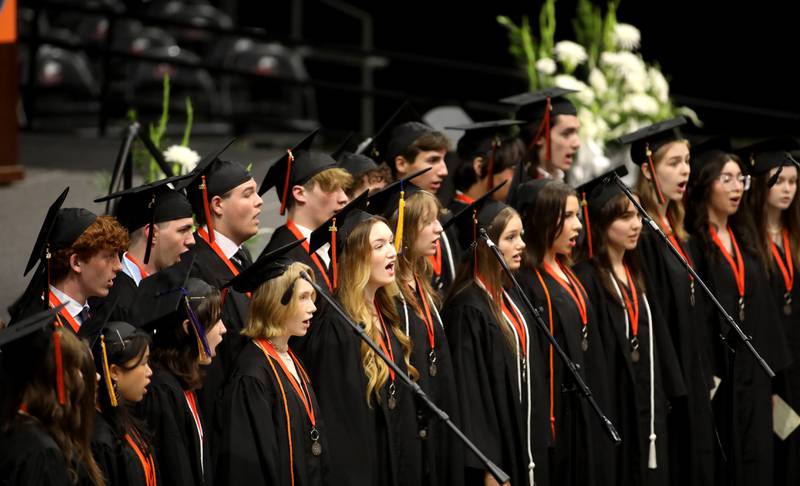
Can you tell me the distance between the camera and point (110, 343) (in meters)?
4.39

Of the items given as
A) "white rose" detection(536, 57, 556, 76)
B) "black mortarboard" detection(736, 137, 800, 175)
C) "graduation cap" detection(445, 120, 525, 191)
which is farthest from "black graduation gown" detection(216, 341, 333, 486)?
"white rose" detection(536, 57, 556, 76)

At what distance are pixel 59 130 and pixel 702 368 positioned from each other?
651 centimetres

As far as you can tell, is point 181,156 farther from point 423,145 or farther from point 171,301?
point 171,301

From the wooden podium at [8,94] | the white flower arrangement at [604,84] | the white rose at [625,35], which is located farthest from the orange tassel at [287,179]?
the white rose at [625,35]

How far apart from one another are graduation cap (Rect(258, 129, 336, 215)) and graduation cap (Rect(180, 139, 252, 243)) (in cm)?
24

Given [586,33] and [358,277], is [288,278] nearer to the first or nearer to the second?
[358,277]

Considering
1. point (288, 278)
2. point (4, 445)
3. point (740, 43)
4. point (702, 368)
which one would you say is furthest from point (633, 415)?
point (740, 43)

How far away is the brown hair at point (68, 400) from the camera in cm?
399

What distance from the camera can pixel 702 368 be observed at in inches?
270

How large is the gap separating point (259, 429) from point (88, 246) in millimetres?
871

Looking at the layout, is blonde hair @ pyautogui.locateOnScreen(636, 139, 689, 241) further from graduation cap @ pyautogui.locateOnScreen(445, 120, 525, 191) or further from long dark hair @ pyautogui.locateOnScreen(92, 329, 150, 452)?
long dark hair @ pyautogui.locateOnScreen(92, 329, 150, 452)

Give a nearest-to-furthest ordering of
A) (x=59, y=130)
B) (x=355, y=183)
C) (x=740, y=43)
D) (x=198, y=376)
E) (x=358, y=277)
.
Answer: (x=198, y=376) < (x=358, y=277) < (x=355, y=183) < (x=59, y=130) < (x=740, y=43)

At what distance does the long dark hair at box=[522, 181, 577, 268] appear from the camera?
6.14 m

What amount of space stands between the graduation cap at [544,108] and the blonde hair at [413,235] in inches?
69.6
